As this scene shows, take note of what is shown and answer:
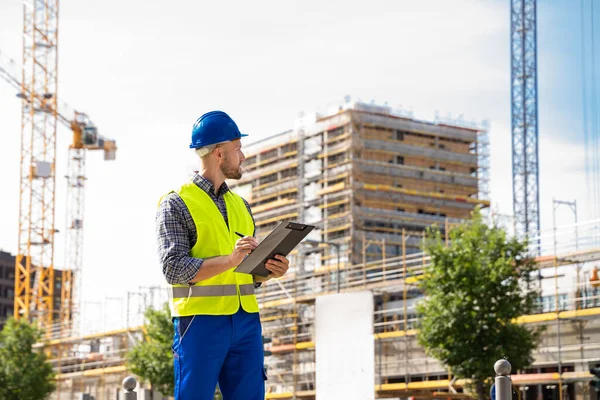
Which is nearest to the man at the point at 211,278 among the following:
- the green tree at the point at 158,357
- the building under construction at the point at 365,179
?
the green tree at the point at 158,357

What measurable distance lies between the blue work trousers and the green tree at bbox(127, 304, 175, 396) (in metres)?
39.4

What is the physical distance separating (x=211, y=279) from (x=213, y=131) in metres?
0.69

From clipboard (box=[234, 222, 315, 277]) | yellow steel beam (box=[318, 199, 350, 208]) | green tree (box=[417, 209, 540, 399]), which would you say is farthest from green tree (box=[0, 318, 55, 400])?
clipboard (box=[234, 222, 315, 277])

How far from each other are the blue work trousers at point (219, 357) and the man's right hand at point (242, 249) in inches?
11.5

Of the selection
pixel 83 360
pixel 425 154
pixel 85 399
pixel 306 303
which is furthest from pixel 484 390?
pixel 425 154

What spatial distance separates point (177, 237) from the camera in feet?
16.5

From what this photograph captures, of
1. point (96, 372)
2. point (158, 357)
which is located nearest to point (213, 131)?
point (158, 357)

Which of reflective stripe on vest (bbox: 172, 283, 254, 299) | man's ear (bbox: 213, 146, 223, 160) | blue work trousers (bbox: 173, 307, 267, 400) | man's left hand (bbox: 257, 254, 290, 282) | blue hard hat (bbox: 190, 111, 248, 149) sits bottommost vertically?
blue work trousers (bbox: 173, 307, 267, 400)

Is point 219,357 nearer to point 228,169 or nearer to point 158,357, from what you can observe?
point 228,169

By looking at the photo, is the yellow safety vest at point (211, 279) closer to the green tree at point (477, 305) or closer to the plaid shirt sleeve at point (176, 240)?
the plaid shirt sleeve at point (176, 240)

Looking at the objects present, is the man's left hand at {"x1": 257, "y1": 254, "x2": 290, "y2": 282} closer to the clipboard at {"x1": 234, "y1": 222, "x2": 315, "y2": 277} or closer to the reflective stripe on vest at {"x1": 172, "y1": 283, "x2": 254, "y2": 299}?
the clipboard at {"x1": 234, "y1": 222, "x2": 315, "y2": 277}

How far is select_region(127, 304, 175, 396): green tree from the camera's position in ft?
145

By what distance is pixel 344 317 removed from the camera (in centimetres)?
2105

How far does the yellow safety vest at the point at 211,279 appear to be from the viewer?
16.4ft
